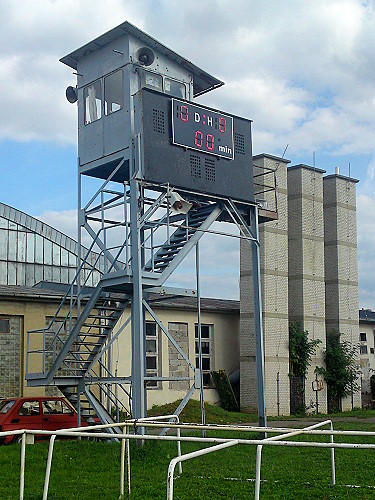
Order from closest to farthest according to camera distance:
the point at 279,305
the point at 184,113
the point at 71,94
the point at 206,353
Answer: the point at 184,113
the point at 71,94
the point at 279,305
the point at 206,353

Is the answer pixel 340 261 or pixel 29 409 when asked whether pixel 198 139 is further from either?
pixel 340 261

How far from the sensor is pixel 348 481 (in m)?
12.1

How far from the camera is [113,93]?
20344 millimetres

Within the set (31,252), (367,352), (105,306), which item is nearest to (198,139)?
(105,306)

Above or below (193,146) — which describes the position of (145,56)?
above

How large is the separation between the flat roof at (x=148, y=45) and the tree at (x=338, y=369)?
599 inches

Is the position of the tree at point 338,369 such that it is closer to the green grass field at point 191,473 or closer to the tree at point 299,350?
the tree at point 299,350

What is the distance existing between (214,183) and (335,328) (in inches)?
621

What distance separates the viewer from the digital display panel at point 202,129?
19.4 m

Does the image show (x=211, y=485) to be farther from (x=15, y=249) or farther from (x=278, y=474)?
(x=15, y=249)

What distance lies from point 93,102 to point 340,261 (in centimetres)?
1749

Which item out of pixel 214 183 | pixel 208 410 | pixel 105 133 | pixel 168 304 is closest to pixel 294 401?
pixel 208 410

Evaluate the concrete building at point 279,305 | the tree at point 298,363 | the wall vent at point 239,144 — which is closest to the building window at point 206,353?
the concrete building at point 279,305

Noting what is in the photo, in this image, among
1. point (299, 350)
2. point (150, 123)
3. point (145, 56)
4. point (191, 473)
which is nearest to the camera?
point (191, 473)
